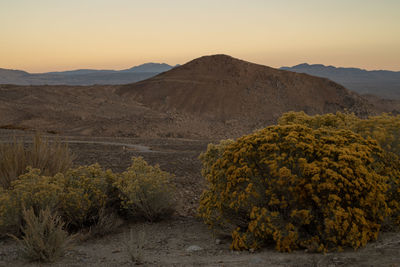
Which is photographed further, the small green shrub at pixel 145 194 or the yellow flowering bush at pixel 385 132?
the small green shrub at pixel 145 194

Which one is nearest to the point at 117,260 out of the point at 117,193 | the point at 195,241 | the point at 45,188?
the point at 195,241

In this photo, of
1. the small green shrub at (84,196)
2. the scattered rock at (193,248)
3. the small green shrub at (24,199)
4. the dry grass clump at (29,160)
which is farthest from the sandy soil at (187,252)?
the dry grass clump at (29,160)

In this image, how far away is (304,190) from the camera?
16.8ft

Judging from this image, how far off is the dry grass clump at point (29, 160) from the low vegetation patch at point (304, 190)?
354 centimetres

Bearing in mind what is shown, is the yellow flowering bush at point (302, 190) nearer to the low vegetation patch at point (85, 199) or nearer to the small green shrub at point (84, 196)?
the low vegetation patch at point (85, 199)

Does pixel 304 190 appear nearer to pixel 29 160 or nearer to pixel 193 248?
pixel 193 248

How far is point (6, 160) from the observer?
24.7 feet

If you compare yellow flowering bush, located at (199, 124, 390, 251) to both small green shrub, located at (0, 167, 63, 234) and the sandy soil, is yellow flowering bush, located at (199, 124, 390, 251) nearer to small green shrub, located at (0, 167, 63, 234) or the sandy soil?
the sandy soil

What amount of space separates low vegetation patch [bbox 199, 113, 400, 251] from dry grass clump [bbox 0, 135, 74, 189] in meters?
3.54

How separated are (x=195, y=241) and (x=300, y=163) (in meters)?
2.08

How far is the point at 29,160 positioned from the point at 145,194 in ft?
8.28

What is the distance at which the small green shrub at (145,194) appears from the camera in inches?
271

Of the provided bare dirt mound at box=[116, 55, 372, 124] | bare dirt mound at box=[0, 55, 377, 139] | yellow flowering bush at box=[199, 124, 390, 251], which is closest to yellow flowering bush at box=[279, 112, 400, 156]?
yellow flowering bush at box=[199, 124, 390, 251]

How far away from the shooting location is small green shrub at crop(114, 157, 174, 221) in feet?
22.6
